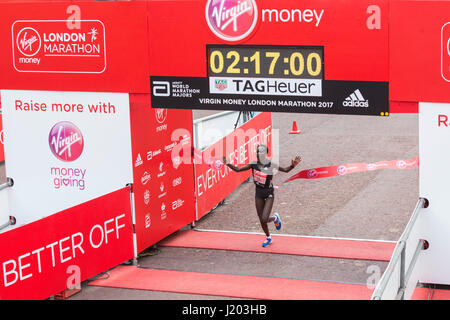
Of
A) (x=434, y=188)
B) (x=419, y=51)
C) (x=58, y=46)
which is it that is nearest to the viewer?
(x=419, y=51)

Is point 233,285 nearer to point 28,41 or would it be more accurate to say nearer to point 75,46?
point 75,46

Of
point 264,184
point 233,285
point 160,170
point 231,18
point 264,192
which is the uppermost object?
point 231,18

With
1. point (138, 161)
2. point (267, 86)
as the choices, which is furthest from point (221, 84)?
point (138, 161)

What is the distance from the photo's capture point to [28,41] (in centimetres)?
1267

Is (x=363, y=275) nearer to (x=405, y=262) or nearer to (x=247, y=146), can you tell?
(x=405, y=262)

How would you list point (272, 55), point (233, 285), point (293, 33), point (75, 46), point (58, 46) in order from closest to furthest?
point (293, 33) < point (272, 55) < point (233, 285) < point (75, 46) < point (58, 46)

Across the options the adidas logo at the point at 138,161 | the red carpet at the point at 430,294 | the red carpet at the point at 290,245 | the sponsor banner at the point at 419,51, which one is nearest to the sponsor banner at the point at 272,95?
the sponsor banner at the point at 419,51

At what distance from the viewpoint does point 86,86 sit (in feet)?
41.2

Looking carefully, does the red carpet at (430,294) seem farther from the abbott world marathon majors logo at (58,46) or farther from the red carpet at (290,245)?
the abbott world marathon majors logo at (58,46)

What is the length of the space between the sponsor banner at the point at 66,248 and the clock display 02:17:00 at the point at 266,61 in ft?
8.43

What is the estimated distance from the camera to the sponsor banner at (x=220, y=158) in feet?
49.8

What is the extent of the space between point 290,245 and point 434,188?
3.38 m

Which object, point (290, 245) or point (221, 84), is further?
point (290, 245)

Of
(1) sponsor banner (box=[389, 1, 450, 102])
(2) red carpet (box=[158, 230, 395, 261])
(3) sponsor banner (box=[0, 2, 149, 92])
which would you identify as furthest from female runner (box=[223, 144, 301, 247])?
(1) sponsor banner (box=[389, 1, 450, 102])
